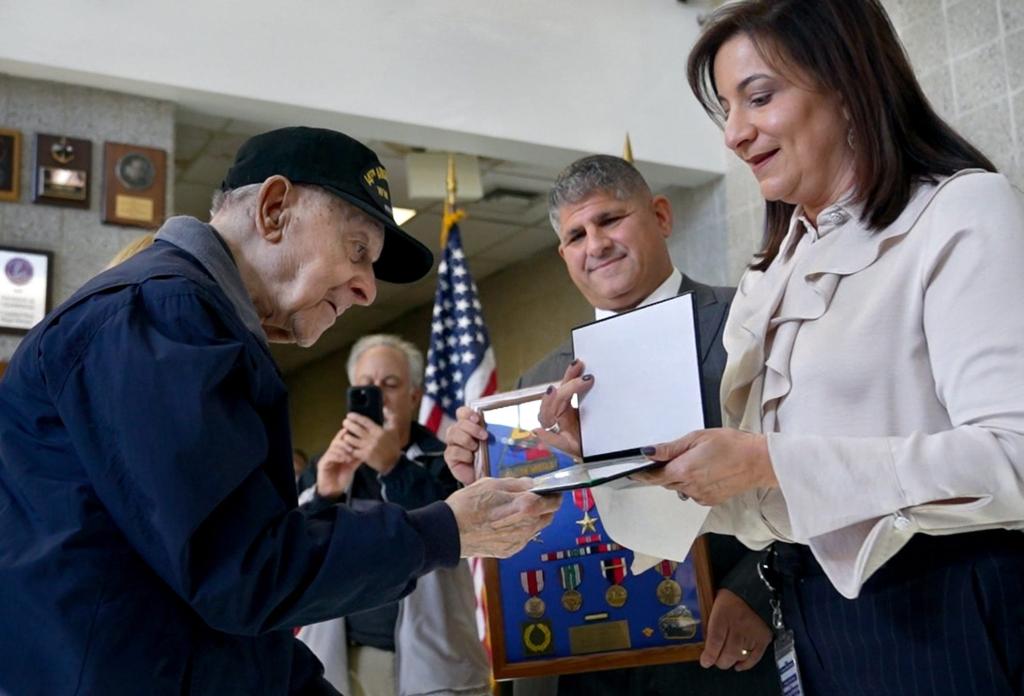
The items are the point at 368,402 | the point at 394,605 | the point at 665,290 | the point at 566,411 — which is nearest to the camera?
the point at 566,411

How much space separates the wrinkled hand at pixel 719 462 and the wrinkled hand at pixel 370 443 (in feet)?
7.10

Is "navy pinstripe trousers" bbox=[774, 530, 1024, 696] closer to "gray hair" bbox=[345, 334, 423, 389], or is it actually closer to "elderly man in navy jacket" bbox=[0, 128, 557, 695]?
"elderly man in navy jacket" bbox=[0, 128, 557, 695]

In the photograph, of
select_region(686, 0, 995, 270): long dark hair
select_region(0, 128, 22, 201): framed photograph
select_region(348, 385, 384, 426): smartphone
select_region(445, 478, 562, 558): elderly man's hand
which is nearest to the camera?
select_region(686, 0, 995, 270): long dark hair

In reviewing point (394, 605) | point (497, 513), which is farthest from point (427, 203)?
point (497, 513)

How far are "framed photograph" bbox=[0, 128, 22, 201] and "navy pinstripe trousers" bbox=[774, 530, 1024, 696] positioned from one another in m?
4.14

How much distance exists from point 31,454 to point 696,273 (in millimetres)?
5359

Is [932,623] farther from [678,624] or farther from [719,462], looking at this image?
[678,624]

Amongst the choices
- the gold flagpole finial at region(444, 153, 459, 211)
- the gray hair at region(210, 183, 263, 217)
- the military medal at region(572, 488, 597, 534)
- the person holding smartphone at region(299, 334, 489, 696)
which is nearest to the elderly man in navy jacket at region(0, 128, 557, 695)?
the gray hair at region(210, 183, 263, 217)

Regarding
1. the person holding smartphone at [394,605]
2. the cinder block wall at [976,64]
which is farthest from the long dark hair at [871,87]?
the cinder block wall at [976,64]

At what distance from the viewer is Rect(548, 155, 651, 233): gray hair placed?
2.94 meters

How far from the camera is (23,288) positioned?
15.6ft

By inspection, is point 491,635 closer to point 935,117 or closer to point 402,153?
point 935,117

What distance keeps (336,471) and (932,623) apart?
2417mm

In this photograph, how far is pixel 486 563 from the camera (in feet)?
8.64
